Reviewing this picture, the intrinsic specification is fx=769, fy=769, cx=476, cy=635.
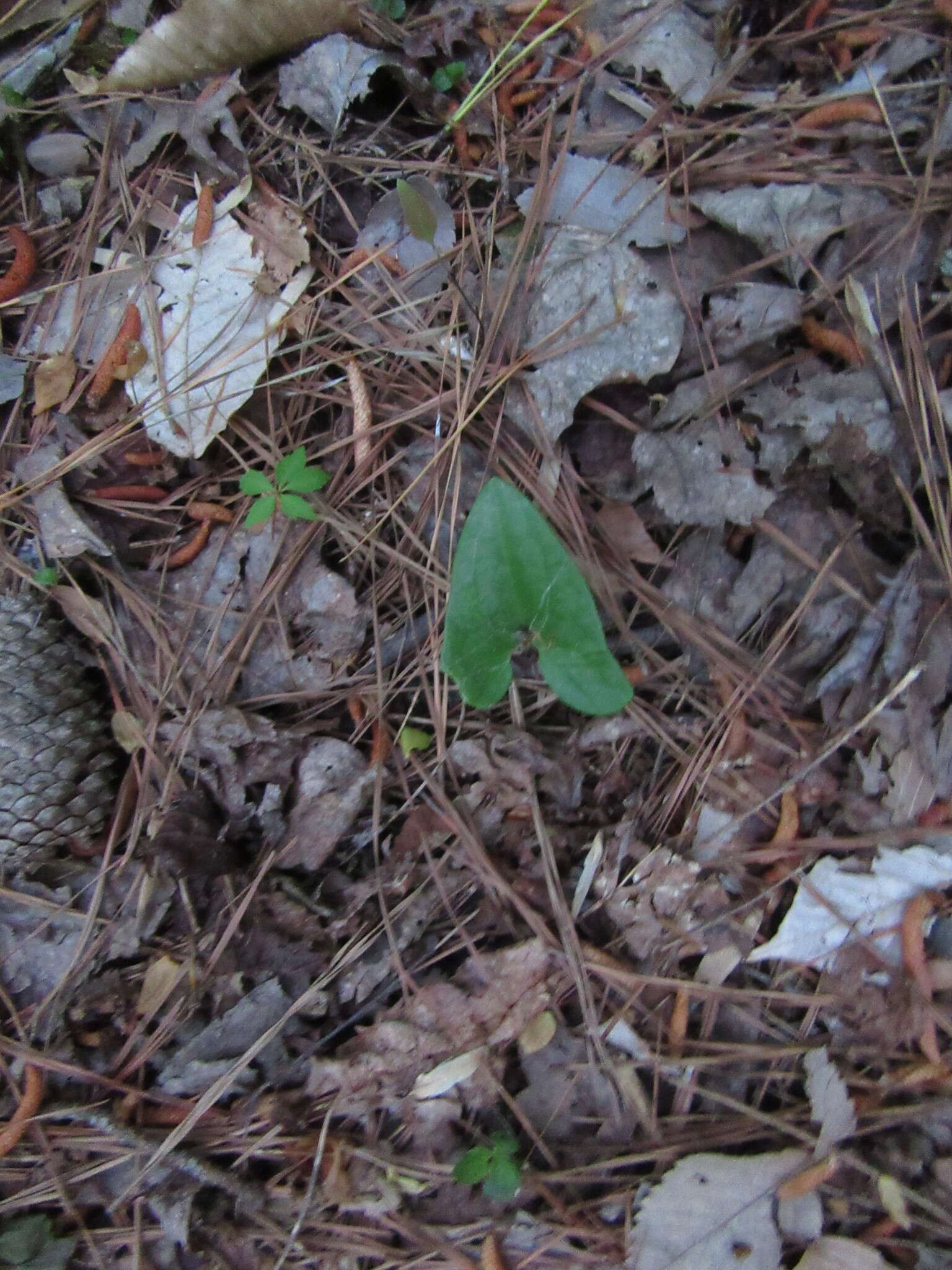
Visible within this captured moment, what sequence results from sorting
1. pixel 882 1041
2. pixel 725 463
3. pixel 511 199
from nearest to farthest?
pixel 882 1041
pixel 725 463
pixel 511 199

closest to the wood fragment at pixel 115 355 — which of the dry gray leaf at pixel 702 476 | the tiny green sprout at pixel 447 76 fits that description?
the tiny green sprout at pixel 447 76

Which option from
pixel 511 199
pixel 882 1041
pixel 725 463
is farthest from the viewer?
pixel 511 199

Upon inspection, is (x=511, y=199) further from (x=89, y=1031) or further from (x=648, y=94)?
(x=89, y=1031)

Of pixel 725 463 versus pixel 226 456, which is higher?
pixel 226 456

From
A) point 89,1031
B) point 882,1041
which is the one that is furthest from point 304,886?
point 882,1041

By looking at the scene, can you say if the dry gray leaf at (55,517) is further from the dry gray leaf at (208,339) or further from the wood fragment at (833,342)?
the wood fragment at (833,342)

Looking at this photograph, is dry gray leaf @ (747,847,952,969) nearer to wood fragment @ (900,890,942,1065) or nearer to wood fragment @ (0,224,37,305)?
wood fragment @ (900,890,942,1065)

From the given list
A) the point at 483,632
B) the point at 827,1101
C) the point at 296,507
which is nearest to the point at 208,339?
the point at 296,507

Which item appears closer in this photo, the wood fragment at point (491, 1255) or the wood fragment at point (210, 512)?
the wood fragment at point (491, 1255)
